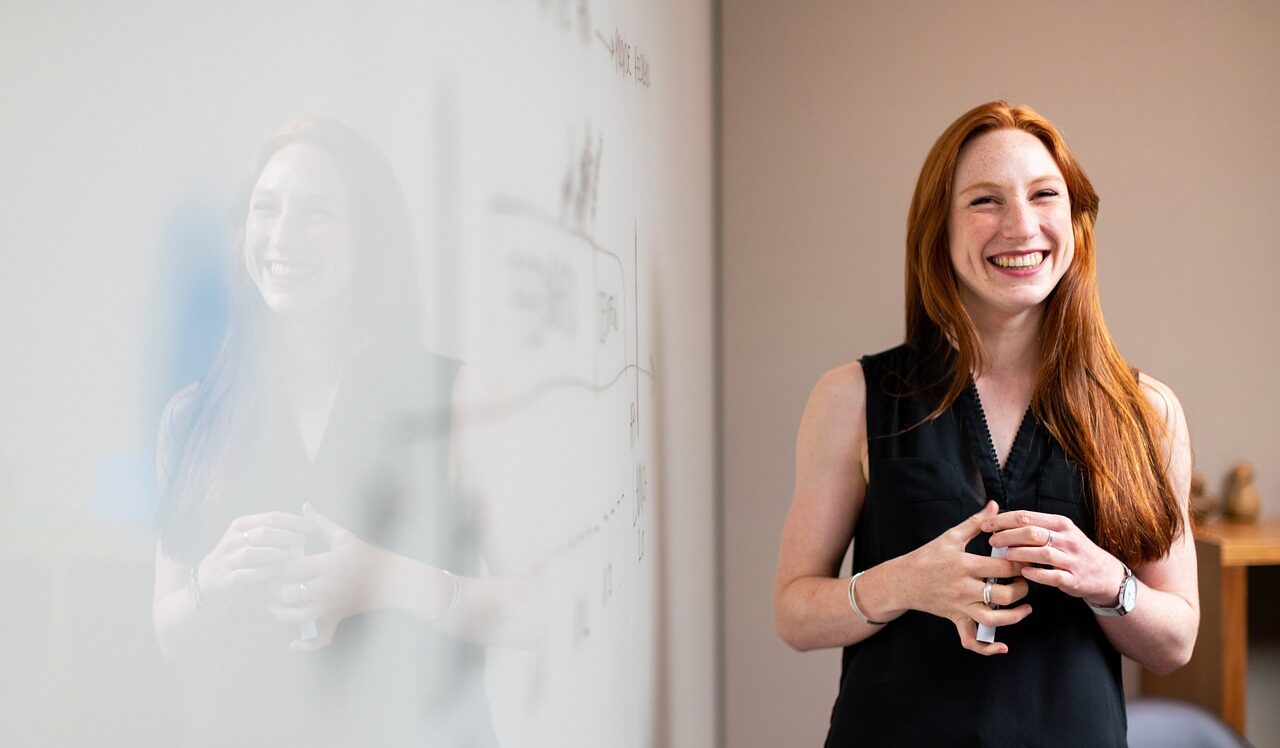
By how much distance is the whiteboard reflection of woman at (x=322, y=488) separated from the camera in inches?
12.1

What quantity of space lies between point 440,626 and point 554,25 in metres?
0.44

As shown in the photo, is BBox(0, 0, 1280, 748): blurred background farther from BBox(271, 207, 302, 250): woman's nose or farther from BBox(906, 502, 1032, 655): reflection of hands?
BBox(906, 502, 1032, 655): reflection of hands

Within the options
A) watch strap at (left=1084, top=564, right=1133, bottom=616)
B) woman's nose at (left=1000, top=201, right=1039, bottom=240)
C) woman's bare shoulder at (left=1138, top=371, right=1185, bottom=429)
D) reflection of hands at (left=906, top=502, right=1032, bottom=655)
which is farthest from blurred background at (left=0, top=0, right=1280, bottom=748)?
woman's bare shoulder at (left=1138, top=371, right=1185, bottom=429)

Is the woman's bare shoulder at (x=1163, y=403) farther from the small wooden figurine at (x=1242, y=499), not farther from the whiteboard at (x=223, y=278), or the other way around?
the small wooden figurine at (x=1242, y=499)

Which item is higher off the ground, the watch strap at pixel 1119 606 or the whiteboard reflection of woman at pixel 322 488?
the whiteboard reflection of woman at pixel 322 488

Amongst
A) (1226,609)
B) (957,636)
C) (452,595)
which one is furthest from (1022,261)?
(1226,609)

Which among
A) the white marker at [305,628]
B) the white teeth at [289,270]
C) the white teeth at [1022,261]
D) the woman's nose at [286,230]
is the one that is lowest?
the white marker at [305,628]

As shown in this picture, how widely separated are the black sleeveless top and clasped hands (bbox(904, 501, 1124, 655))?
0.37ft

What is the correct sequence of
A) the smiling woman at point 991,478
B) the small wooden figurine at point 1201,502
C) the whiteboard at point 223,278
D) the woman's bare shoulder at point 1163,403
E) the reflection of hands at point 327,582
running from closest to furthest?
1. the whiteboard at point 223,278
2. the reflection of hands at point 327,582
3. the smiling woman at point 991,478
4. the woman's bare shoulder at point 1163,403
5. the small wooden figurine at point 1201,502

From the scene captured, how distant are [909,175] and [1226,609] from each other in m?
1.36

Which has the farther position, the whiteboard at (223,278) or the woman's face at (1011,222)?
the woman's face at (1011,222)

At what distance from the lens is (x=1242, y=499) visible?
9.30 ft

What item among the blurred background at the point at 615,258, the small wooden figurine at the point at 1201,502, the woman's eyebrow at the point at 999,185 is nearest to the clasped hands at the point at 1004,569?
the blurred background at the point at 615,258

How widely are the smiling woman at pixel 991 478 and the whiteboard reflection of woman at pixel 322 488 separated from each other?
98 cm
